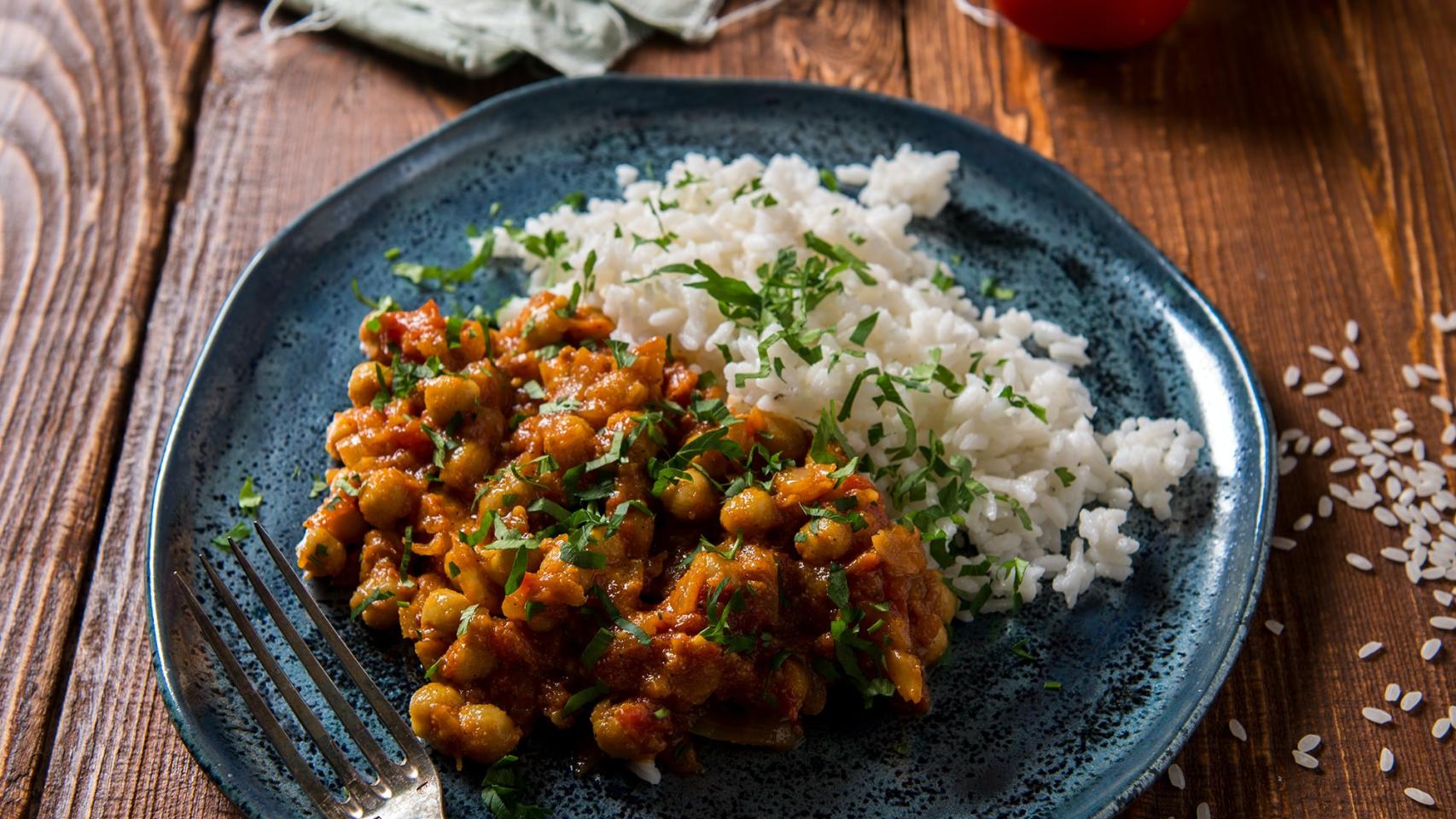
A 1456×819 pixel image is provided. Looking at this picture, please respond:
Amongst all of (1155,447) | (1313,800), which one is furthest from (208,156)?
(1313,800)

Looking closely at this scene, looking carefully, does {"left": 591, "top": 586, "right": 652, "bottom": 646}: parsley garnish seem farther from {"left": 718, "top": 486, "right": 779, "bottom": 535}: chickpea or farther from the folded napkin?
the folded napkin

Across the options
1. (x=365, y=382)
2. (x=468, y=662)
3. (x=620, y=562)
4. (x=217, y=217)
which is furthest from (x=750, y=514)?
(x=217, y=217)

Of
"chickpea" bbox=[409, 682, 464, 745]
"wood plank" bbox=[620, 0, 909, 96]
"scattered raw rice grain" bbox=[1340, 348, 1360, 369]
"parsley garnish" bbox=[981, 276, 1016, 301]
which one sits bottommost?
"scattered raw rice grain" bbox=[1340, 348, 1360, 369]

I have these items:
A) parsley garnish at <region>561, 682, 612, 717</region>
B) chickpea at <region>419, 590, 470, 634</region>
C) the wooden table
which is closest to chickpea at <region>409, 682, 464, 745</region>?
chickpea at <region>419, 590, 470, 634</region>

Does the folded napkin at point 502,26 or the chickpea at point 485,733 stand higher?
the folded napkin at point 502,26

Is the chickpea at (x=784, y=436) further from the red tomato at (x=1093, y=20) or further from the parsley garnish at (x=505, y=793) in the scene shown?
the red tomato at (x=1093, y=20)

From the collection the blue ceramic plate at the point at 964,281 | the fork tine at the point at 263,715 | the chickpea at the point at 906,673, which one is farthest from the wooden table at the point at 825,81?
the chickpea at the point at 906,673
